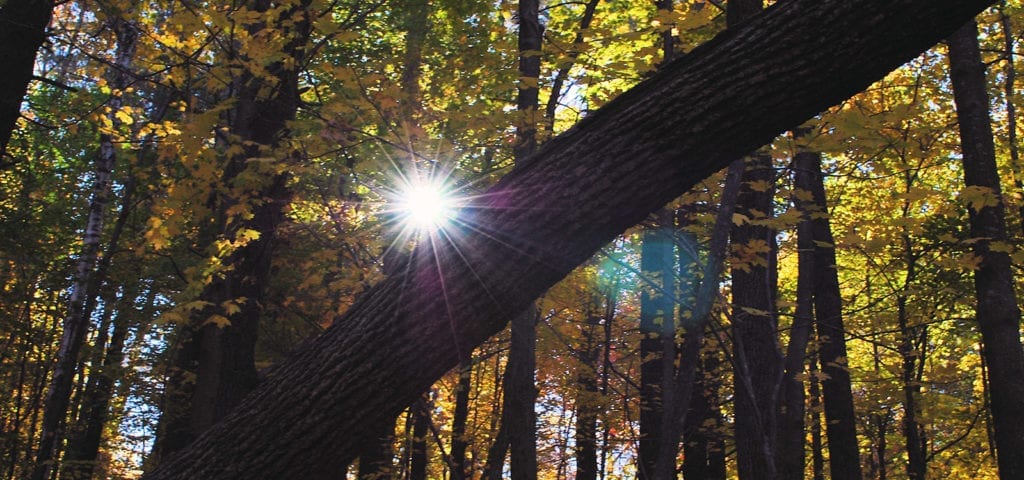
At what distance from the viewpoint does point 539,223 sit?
95.1 inches

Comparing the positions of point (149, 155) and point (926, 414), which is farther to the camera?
point (926, 414)

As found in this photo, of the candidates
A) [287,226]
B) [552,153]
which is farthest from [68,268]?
[552,153]

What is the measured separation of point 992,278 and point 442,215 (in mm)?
6026

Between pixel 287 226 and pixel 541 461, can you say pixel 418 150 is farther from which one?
pixel 541 461

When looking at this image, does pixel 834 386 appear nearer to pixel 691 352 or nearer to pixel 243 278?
pixel 691 352

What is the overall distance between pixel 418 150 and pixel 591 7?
2489 mm

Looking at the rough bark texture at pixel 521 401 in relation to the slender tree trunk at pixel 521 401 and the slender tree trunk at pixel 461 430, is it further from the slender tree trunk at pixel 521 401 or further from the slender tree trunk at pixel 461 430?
the slender tree trunk at pixel 461 430

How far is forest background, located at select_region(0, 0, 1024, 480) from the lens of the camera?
4.61 m

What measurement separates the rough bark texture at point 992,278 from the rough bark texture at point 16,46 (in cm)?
718

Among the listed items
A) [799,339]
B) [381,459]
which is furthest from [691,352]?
[381,459]

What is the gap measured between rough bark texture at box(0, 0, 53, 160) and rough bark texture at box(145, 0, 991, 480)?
2.59 m

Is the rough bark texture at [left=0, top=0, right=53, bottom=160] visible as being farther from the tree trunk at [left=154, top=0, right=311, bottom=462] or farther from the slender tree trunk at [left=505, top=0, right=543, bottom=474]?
the slender tree trunk at [left=505, top=0, right=543, bottom=474]

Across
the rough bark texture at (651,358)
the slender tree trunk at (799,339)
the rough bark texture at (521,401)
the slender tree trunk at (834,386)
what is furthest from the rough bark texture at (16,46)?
the slender tree trunk at (834,386)

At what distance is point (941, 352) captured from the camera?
17.4m
